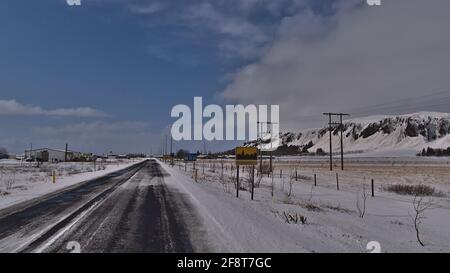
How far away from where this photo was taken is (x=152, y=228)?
1073cm

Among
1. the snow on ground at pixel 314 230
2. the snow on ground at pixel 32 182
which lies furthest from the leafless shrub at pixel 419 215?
the snow on ground at pixel 32 182

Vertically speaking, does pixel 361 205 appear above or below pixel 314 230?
below

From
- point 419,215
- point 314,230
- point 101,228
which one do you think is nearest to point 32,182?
point 101,228

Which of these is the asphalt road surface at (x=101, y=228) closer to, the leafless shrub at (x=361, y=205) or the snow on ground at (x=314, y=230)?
the snow on ground at (x=314, y=230)

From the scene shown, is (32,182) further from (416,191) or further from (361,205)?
(416,191)

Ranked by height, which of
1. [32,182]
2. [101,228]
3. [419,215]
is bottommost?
[419,215]

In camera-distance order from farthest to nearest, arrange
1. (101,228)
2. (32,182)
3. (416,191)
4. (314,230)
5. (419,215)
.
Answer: (32,182) < (416,191) < (419,215) < (314,230) < (101,228)

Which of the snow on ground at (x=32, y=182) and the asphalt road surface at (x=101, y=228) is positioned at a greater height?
the asphalt road surface at (x=101, y=228)

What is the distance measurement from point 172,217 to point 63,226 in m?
3.23

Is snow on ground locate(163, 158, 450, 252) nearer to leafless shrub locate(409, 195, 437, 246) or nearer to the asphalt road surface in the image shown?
leafless shrub locate(409, 195, 437, 246)

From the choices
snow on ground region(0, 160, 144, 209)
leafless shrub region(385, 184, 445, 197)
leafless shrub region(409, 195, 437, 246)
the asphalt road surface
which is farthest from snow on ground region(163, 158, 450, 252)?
snow on ground region(0, 160, 144, 209)
